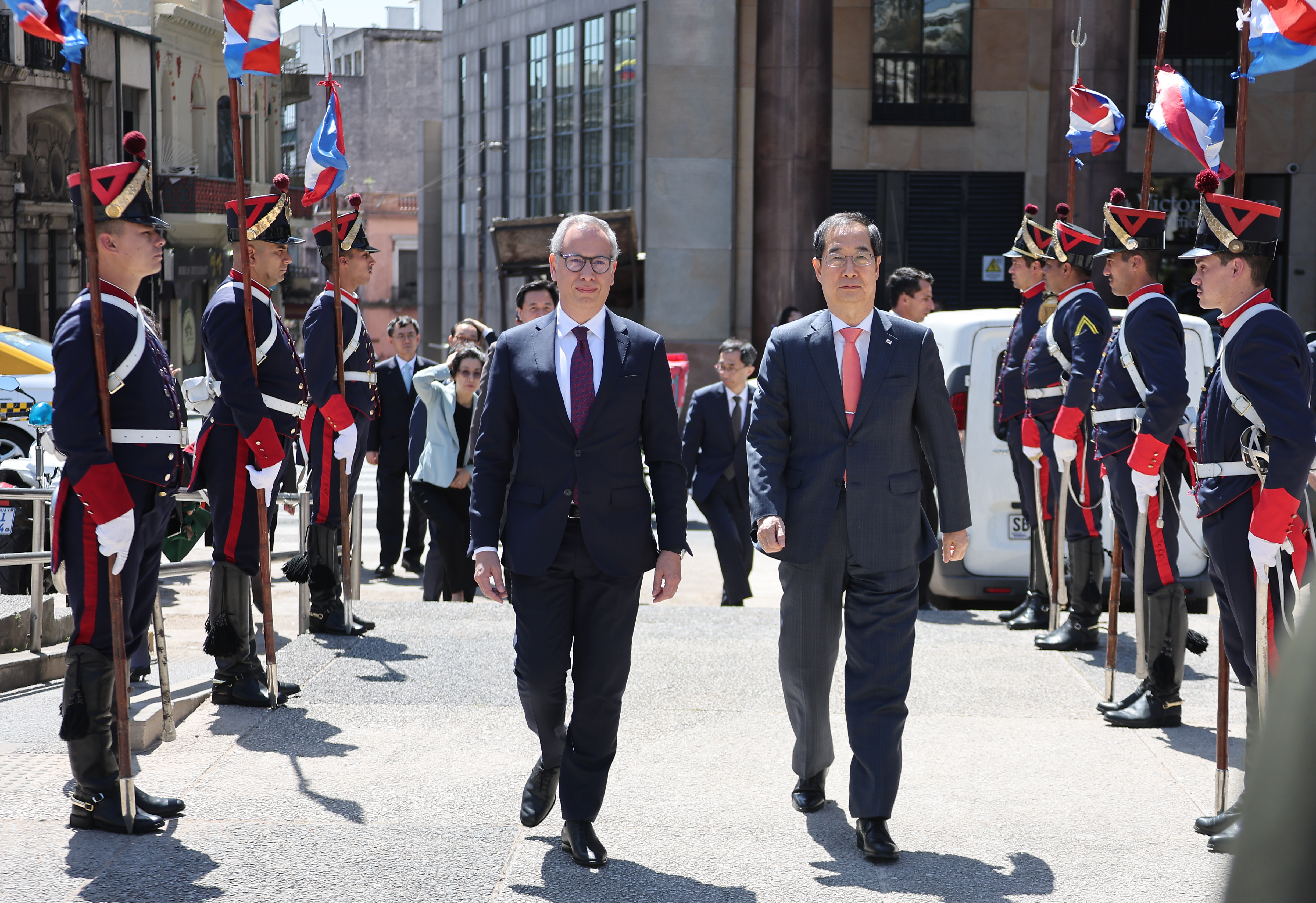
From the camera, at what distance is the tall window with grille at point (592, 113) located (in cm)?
2816

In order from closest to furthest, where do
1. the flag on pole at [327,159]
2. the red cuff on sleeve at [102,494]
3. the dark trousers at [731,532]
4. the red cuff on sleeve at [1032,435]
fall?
the red cuff on sleeve at [102,494] → the flag on pole at [327,159] → the red cuff on sleeve at [1032,435] → the dark trousers at [731,532]

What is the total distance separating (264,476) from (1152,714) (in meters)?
3.82

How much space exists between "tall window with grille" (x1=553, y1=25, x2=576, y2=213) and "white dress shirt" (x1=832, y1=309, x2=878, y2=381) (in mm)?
24906

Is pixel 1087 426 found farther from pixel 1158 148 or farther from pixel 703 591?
pixel 1158 148

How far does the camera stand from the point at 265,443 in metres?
5.89

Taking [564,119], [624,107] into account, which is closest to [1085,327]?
[624,107]

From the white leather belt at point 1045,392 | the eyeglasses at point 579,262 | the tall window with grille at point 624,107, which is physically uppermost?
the tall window with grille at point 624,107

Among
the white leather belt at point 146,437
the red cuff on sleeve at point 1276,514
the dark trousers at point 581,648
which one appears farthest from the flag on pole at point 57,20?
the red cuff on sleeve at point 1276,514

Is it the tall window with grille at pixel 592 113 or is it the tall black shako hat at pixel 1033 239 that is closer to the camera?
the tall black shako hat at pixel 1033 239

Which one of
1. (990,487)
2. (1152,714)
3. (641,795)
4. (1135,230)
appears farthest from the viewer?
(990,487)

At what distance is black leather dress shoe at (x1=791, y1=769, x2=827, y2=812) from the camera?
194 inches

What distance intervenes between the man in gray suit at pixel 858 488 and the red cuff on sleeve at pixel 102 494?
6.46 ft

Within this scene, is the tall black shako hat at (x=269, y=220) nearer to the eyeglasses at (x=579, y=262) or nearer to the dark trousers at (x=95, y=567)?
the dark trousers at (x=95, y=567)

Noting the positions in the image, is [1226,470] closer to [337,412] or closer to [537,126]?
[337,412]
